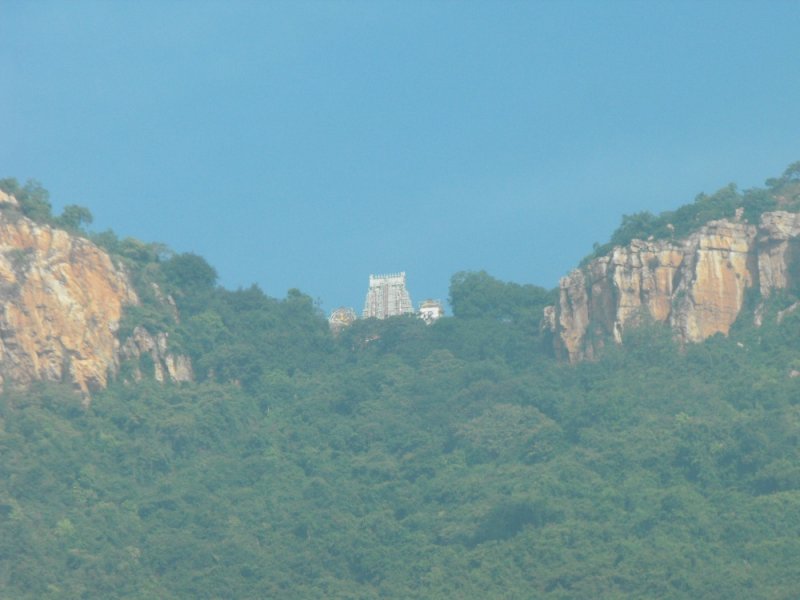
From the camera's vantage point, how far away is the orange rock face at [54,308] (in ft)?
252

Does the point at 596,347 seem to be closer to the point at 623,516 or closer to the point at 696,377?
the point at 696,377

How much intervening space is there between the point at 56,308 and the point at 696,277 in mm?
18779

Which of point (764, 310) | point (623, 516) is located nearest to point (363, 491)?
point (623, 516)

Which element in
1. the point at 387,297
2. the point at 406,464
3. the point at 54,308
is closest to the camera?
the point at 406,464

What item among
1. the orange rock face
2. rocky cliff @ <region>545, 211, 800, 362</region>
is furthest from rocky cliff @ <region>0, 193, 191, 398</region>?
rocky cliff @ <region>545, 211, 800, 362</region>

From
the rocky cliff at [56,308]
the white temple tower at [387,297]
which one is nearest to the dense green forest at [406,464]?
the rocky cliff at [56,308]

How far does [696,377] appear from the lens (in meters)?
77.0

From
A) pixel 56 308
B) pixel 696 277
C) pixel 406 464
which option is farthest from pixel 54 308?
pixel 696 277

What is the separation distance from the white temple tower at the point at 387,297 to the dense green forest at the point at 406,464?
11256 millimetres

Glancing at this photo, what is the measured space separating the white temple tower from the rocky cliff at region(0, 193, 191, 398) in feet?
58.8

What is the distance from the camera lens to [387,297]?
3905 inches

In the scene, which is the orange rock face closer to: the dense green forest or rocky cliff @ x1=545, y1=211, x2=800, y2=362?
the dense green forest

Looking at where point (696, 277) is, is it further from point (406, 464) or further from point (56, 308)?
point (56, 308)

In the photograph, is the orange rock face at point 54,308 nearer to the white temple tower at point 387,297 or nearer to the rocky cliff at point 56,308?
the rocky cliff at point 56,308
